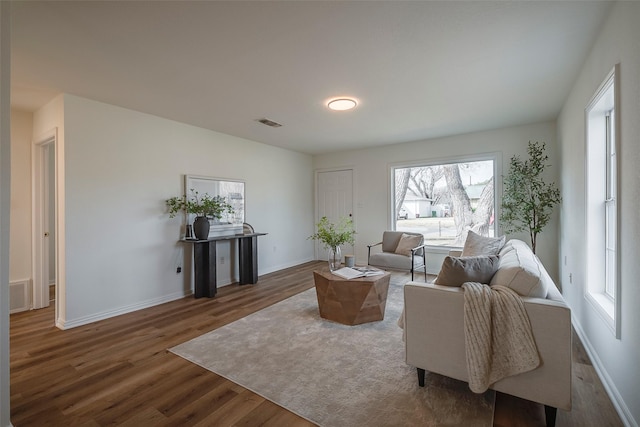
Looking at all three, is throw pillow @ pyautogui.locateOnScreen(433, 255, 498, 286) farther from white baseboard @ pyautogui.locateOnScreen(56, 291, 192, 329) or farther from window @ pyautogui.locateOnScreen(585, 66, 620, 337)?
white baseboard @ pyautogui.locateOnScreen(56, 291, 192, 329)

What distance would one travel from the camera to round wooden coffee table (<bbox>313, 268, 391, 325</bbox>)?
2912 mm

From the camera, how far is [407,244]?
182 inches

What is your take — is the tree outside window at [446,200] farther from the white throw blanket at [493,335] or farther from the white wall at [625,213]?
the white throw blanket at [493,335]

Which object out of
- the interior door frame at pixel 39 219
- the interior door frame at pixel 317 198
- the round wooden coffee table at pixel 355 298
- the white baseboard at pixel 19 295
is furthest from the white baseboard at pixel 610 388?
the white baseboard at pixel 19 295

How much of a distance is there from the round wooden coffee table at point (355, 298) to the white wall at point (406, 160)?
276 cm

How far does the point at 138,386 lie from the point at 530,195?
16.5 feet

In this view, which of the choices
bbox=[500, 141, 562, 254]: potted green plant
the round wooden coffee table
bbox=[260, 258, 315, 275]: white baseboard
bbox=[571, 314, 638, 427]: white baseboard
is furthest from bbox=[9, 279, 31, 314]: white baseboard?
bbox=[500, 141, 562, 254]: potted green plant

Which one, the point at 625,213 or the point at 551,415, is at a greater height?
the point at 625,213

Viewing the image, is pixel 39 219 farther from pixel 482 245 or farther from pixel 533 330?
pixel 482 245

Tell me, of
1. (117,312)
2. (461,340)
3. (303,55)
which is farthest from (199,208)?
(461,340)

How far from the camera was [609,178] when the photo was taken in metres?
2.30

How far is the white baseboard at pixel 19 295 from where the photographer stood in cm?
340

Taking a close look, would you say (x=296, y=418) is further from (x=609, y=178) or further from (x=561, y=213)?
(x=561, y=213)

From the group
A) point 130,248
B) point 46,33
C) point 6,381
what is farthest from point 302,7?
point 130,248
